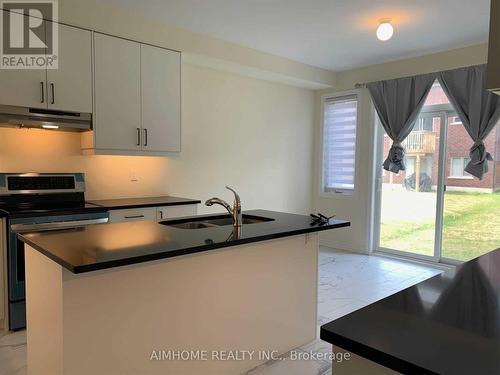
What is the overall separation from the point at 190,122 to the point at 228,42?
103 cm

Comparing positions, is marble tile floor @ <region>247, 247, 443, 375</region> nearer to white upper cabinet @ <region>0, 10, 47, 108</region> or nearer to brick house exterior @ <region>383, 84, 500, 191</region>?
brick house exterior @ <region>383, 84, 500, 191</region>

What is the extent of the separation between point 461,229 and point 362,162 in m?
1.55

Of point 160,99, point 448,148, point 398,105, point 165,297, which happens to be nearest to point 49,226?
point 165,297

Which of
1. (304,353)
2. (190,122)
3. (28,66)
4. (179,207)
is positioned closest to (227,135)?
(190,122)

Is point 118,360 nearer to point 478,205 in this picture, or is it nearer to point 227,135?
point 227,135

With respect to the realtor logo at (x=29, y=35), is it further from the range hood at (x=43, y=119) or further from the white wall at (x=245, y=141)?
the white wall at (x=245, y=141)

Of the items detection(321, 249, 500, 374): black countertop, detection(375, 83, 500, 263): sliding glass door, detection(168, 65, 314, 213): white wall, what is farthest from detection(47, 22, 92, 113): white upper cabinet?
detection(375, 83, 500, 263): sliding glass door

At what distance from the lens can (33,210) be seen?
2902 millimetres

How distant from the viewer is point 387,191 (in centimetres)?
529

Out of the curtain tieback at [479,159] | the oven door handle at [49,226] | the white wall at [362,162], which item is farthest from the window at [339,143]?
the oven door handle at [49,226]

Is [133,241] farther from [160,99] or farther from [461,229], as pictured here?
[461,229]

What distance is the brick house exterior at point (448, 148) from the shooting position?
169 inches

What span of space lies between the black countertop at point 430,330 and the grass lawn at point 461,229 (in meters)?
3.68

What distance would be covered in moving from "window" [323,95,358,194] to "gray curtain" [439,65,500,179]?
143cm
